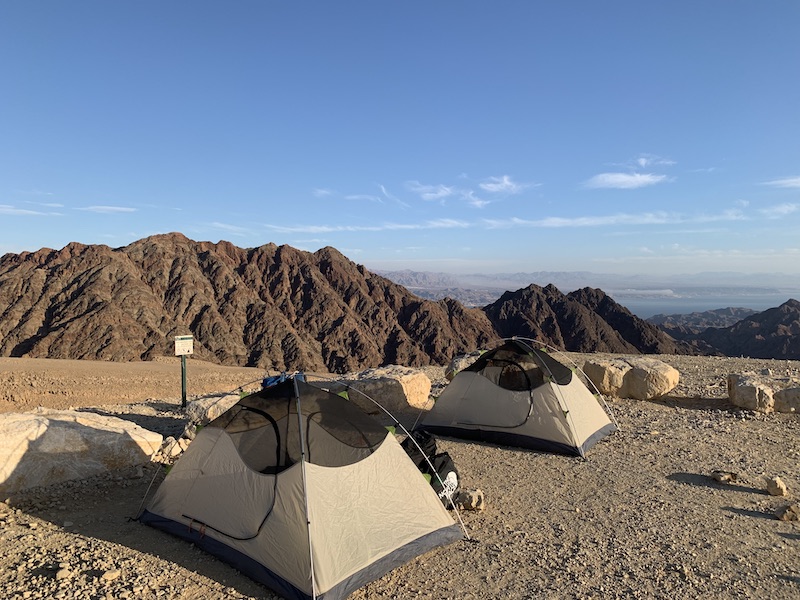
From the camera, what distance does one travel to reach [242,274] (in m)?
80.1

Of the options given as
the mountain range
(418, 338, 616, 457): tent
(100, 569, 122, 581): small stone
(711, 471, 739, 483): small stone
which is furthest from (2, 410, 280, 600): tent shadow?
the mountain range

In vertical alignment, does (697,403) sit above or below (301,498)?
below

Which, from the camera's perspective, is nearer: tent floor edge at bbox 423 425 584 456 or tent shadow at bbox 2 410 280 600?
tent shadow at bbox 2 410 280 600

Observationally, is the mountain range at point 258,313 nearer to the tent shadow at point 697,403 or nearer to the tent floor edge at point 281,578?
the tent shadow at point 697,403

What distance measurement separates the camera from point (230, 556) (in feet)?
20.0

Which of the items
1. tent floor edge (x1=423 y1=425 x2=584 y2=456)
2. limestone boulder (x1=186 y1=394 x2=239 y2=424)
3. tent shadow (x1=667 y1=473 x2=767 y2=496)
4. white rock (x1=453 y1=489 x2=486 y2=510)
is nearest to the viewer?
white rock (x1=453 y1=489 x2=486 y2=510)

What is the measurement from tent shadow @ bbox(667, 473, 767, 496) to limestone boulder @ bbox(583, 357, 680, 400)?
6241 millimetres

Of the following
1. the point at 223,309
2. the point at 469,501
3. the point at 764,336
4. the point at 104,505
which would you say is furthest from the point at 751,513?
the point at 764,336

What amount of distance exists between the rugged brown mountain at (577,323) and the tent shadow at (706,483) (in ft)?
231

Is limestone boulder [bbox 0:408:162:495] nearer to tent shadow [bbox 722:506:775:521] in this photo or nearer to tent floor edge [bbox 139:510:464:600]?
tent floor edge [bbox 139:510:464:600]

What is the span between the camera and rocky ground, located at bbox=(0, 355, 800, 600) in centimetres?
562

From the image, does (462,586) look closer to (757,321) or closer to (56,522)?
(56,522)

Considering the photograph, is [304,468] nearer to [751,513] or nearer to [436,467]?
[436,467]

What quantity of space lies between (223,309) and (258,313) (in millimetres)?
4865
